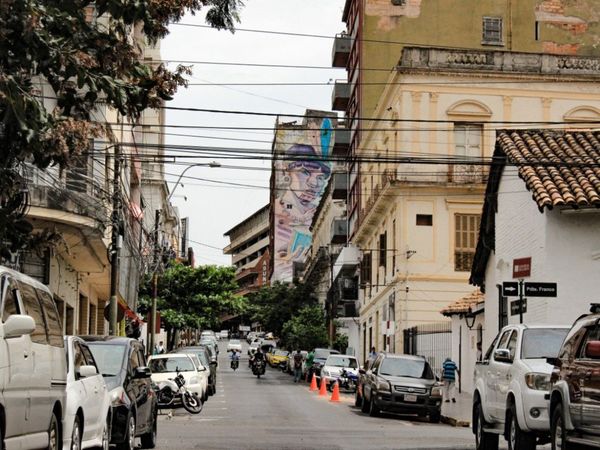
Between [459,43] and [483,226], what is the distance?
2598 centimetres

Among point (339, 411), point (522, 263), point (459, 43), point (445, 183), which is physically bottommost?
point (339, 411)

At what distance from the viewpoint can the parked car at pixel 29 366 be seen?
9844 mm

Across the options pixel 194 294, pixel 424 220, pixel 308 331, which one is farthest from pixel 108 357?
pixel 308 331

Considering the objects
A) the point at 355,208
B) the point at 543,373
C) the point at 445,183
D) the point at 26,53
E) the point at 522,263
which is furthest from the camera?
the point at 355,208

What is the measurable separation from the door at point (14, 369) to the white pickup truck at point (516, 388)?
24.7 feet

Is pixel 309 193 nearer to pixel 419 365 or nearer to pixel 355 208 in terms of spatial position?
pixel 355 208

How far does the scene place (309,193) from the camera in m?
139

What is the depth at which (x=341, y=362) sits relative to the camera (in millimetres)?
48188

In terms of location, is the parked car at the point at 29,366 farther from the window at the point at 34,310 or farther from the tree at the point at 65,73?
the tree at the point at 65,73

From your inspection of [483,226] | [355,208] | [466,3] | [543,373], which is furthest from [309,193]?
[543,373]

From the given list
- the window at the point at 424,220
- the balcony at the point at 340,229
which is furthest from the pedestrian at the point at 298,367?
the balcony at the point at 340,229

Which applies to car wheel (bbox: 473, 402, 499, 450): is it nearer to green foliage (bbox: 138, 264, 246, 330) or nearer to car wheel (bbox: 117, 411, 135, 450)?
car wheel (bbox: 117, 411, 135, 450)

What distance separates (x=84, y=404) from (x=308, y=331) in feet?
208

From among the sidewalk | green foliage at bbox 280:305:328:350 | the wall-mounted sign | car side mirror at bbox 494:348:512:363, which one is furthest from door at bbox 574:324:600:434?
green foliage at bbox 280:305:328:350
